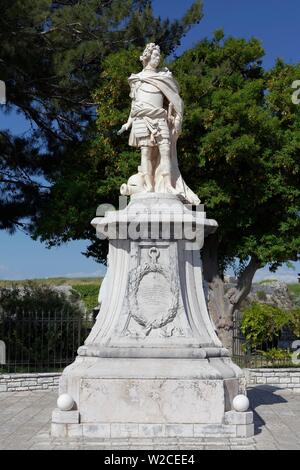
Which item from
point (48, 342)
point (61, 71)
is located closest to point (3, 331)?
point (48, 342)

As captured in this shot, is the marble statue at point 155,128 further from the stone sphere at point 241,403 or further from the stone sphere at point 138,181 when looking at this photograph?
the stone sphere at point 241,403

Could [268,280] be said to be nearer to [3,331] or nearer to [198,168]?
[198,168]

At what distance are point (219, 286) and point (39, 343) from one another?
18.6 ft

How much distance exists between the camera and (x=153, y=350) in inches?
320

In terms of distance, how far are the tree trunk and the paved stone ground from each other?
18.1ft

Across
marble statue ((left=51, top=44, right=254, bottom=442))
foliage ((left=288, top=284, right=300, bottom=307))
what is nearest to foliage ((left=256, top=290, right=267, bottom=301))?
foliage ((left=288, top=284, right=300, bottom=307))

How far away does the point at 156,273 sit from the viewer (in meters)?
8.45

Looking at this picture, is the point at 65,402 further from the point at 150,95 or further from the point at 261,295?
the point at 261,295

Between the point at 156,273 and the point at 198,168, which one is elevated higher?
the point at 198,168

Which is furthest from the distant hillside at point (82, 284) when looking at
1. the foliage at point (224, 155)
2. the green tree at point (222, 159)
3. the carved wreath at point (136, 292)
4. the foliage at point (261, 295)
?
the carved wreath at point (136, 292)

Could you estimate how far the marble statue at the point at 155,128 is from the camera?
9148 mm

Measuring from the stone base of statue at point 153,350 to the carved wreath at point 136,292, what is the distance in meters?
0.01

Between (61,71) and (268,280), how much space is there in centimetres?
2058

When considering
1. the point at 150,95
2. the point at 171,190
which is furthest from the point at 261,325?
the point at 150,95
